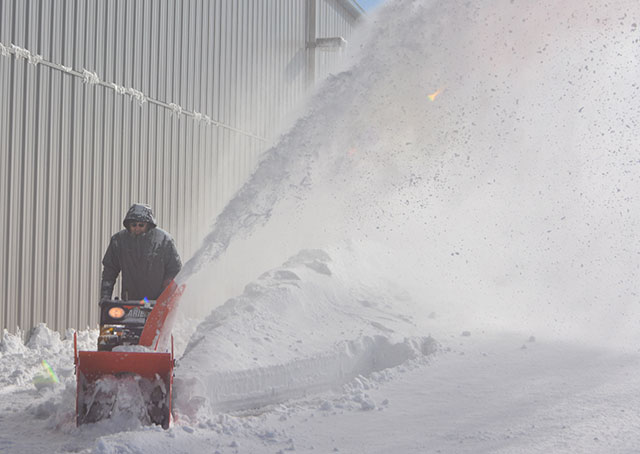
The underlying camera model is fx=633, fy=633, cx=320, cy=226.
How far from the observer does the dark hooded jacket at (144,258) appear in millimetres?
5184

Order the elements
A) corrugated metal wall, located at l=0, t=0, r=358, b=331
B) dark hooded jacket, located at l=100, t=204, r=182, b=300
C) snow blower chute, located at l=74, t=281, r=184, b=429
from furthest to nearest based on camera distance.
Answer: corrugated metal wall, located at l=0, t=0, r=358, b=331 < dark hooded jacket, located at l=100, t=204, r=182, b=300 < snow blower chute, located at l=74, t=281, r=184, b=429

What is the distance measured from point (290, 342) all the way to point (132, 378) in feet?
8.66

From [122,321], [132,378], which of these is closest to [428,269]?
[122,321]

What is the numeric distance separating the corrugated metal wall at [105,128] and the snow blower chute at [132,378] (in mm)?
3610

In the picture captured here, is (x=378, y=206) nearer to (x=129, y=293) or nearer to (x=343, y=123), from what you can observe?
(x=343, y=123)

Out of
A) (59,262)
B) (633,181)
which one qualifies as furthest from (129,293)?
(633,181)

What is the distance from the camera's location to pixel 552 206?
1057 cm

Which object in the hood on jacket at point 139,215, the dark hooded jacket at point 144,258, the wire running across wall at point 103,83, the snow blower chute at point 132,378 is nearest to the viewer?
the snow blower chute at point 132,378

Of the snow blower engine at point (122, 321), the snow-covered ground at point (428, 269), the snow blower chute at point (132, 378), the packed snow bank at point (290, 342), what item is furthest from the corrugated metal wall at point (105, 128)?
the snow blower chute at point (132, 378)

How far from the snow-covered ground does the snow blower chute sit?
0.12m

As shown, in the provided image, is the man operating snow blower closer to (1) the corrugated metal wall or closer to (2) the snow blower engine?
(2) the snow blower engine

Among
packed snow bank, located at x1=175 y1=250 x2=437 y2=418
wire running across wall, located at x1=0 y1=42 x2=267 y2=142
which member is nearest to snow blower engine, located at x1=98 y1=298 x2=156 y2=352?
packed snow bank, located at x1=175 y1=250 x2=437 y2=418

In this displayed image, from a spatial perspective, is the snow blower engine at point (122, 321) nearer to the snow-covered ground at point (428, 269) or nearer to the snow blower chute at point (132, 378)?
the snow blower chute at point (132, 378)

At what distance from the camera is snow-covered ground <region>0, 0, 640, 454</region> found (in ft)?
14.4
